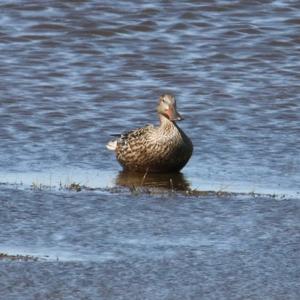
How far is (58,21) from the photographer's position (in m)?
20.3

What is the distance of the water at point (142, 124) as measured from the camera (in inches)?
363

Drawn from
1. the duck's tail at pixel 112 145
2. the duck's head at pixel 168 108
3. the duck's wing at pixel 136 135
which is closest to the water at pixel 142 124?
the duck's tail at pixel 112 145

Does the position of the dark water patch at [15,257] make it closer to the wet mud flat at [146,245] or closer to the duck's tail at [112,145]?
the wet mud flat at [146,245]

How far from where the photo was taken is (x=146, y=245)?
386 inches

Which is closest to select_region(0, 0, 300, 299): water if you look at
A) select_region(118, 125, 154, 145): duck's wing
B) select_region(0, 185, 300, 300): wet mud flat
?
select_region(0, 185, 300, 300): wet mud flat

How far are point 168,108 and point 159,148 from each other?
0.47 meters

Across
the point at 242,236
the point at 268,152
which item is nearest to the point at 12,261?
the point at 242,236

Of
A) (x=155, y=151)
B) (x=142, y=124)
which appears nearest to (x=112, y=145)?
(x=155, y=151)

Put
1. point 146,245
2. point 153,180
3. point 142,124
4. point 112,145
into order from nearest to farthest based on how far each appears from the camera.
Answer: point 146,245 → point 153,180 → point 112,145 → point 142,124

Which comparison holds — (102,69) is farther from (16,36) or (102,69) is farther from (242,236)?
(242,236)

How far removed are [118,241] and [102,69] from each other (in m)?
8.40

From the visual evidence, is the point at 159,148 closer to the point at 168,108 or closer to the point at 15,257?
the point at 168,108

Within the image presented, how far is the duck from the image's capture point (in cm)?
1305

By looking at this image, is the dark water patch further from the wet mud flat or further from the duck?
the duck
